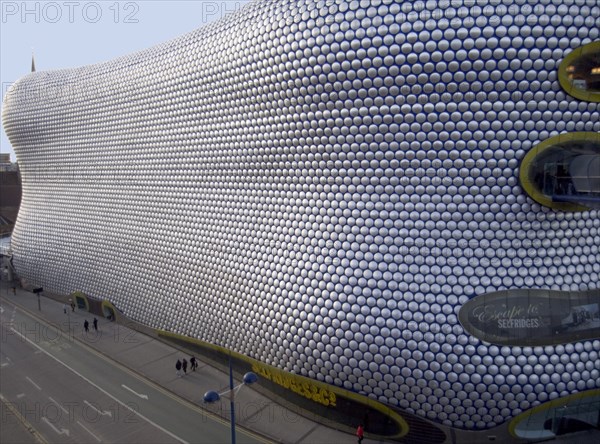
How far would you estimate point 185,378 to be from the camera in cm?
2064

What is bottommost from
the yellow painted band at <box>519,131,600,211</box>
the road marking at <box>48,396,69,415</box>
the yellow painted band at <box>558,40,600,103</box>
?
the road marking at <box>48,396,69,415</box>

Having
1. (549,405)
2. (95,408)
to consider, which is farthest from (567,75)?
(95,408)

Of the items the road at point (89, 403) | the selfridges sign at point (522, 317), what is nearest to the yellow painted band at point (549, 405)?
the selfridges sign at point (522, 317)

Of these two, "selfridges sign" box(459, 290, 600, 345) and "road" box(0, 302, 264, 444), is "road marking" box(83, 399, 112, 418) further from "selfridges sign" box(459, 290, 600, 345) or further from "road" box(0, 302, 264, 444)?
"selfridges sign" box(459, 290, 600, 345)

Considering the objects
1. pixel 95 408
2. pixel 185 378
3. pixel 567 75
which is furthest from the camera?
pixel 185 378

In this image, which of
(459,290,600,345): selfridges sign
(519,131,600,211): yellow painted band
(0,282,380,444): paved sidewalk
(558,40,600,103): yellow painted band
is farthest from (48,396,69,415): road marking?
(558,40,600,103): yellow painted band

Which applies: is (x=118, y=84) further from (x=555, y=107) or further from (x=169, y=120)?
(x=555, y=107)

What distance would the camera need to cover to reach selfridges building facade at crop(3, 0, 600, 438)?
45.9ft

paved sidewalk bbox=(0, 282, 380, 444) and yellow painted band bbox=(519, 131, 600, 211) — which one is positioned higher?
yellow painted band bbox=(519, 131, 600, 211)

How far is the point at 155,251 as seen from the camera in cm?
2441

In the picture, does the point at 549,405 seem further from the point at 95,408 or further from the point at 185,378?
the point at 95,408

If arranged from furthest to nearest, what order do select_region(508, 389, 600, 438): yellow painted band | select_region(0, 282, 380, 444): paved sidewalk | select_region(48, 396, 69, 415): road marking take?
1. select_region(48, 396, 69, 415): road marking
2. select_region(0, 282, 380, 444): paved sidewalk
3. select_region(508, 389, 600, 438): yellow painted band

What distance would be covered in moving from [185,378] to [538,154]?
16.7 meters

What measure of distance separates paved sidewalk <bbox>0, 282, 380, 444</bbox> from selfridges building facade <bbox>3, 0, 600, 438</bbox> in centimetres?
177
